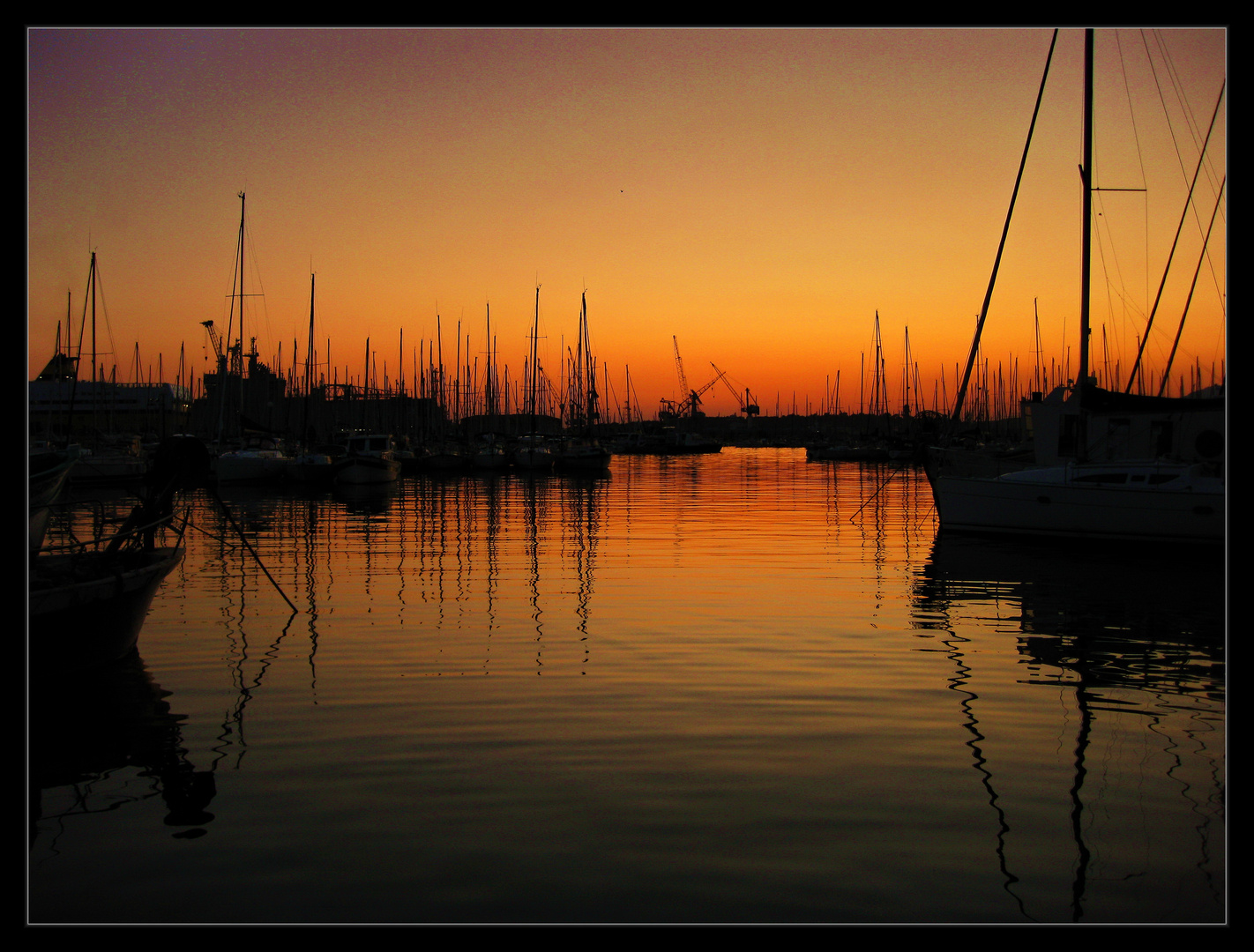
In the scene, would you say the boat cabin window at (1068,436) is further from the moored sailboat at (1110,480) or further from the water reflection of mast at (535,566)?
the water reflection of mast at (535,566)

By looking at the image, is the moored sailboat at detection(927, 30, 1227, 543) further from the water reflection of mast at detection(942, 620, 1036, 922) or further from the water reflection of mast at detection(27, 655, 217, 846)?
the water reflection of mast at detection(27, 655, 217, 846)

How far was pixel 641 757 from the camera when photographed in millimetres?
9789

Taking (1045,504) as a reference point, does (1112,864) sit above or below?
below

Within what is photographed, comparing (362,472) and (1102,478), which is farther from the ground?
(362,472)

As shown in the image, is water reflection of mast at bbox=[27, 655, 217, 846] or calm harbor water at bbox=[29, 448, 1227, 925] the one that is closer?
calm harbor water at bbox=[29, 448, 1227, 925]

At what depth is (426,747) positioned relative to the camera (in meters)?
10.1

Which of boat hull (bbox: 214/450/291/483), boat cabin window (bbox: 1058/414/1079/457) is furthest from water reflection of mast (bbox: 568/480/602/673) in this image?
boat cabin window (bbox: 1058/414/1079/457)

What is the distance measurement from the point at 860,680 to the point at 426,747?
18.2 ft

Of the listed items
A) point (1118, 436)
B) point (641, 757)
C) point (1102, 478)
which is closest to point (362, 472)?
point (1118, 436)

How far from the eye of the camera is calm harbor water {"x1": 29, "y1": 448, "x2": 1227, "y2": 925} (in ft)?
23.0

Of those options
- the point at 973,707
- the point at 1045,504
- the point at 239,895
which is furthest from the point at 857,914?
the point at 1045,504

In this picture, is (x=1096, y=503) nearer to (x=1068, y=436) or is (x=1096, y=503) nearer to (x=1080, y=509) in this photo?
(x=1080, y=509)

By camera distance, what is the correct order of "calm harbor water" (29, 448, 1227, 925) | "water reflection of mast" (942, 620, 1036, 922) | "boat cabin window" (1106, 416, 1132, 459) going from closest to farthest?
"calm harbor water" (29, 448, 1227, 925), "water reflection of mast" (942, 620, 1036, 922), "boat cabin window" (1106, 416, 1132, 459)

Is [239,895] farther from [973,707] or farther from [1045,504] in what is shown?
[1045,504]
